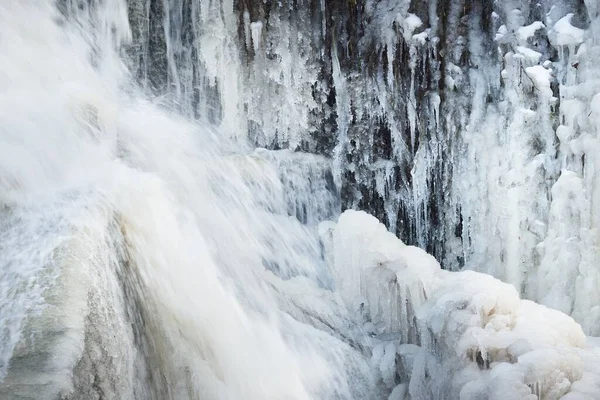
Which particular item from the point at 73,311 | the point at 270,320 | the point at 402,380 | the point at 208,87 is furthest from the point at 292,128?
the point at 73,311

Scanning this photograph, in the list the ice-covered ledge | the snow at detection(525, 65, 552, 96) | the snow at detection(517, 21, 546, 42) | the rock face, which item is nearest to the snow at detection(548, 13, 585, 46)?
the rock face

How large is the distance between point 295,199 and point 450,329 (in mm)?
3116

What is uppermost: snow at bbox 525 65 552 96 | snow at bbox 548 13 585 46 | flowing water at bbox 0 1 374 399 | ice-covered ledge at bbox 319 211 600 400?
snow at bbox 548 13 585 46

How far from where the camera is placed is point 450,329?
3.38 m

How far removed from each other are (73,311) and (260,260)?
256cm

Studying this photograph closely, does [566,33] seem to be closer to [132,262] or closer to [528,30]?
[528,30]

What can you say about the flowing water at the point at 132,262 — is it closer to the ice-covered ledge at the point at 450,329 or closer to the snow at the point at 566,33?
the ice-covered ledge at the point at 450,329

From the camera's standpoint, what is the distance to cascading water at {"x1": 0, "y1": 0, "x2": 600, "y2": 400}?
2.65 m

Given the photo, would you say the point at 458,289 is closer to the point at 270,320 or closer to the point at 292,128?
the point at 270,320

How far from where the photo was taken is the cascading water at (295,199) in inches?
104

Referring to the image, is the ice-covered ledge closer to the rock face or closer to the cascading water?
the cascading water

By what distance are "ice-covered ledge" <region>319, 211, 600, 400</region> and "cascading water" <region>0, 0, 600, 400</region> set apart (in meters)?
0.01

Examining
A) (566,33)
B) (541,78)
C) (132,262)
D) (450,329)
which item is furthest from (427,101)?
(132,262)

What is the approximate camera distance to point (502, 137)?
17.9 feet
